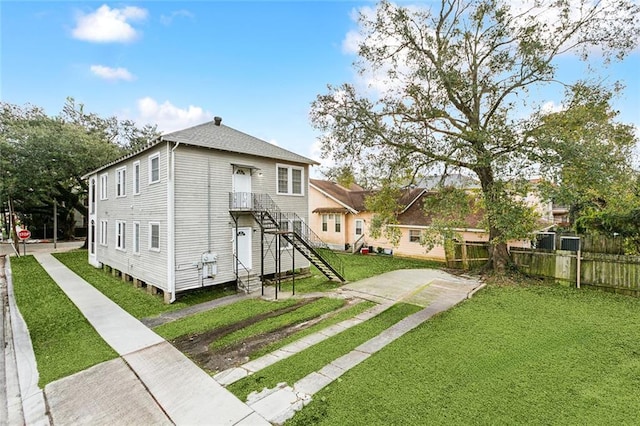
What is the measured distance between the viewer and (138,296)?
11.2 meters

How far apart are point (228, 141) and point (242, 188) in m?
2.05

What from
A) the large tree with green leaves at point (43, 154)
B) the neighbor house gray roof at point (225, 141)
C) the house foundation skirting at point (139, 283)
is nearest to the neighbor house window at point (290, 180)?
the neighbor house gray roof at point (225, 141)

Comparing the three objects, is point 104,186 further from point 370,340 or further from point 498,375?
point 498,375

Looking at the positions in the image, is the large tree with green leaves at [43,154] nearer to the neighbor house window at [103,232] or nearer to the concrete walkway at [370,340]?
the neighbor house window at [103,232]

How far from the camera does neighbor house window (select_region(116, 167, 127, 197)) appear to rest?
13.8 m

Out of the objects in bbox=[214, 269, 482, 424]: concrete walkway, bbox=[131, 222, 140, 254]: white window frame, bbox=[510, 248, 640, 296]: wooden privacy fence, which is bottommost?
bbox=[214, 269, 482, 424]: concrete walkway

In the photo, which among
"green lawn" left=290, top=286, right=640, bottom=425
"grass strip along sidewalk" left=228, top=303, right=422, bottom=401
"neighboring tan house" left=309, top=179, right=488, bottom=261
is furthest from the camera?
"neighboring tan house" left=309, top=179, right=488, bottom=261

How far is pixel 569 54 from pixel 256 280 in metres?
15.7

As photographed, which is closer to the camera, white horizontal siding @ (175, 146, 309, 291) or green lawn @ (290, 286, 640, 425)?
green lawn @ (290, 286, 640, 425)

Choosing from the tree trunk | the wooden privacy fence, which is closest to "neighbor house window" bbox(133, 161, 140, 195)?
the tree trunk

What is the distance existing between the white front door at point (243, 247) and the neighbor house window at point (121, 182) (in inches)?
249

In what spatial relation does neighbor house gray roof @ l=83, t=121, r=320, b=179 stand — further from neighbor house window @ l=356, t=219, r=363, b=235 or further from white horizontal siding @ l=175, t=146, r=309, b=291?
neighbor house window @ l=356, t=219, r=363, b=235

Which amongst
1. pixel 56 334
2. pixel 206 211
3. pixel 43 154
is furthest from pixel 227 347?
pixel 43 154

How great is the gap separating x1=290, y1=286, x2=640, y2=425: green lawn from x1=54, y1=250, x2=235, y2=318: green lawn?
23.6ft
